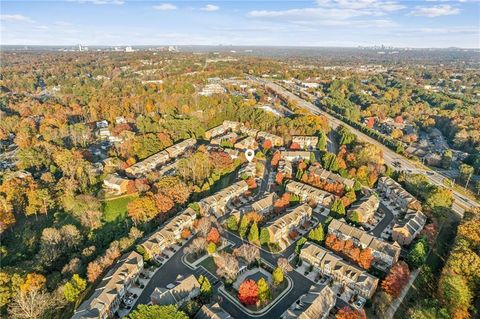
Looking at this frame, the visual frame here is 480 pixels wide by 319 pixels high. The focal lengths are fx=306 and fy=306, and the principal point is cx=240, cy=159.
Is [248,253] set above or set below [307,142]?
below

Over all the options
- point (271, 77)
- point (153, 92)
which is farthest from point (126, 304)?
point (271, 77)

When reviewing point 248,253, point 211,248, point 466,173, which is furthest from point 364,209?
point 466,173

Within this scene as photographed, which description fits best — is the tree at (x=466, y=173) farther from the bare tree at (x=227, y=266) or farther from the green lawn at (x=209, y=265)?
the green lawn at (x=209, y=265)

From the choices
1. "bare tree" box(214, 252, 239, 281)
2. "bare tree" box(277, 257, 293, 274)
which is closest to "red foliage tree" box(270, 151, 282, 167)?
"bare tree" box(277, 257, 293, 274)

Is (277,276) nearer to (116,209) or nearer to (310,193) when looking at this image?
(310,193)

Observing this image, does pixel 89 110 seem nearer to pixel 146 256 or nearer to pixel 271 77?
pixel 146 256

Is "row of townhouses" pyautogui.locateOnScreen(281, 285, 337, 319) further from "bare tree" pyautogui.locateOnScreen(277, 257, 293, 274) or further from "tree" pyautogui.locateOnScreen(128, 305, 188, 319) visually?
"tree" pyautogui.locateOnScreen(128, 305, 188, 319)

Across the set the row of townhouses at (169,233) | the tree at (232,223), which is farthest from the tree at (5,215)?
the tree at (232,223)
